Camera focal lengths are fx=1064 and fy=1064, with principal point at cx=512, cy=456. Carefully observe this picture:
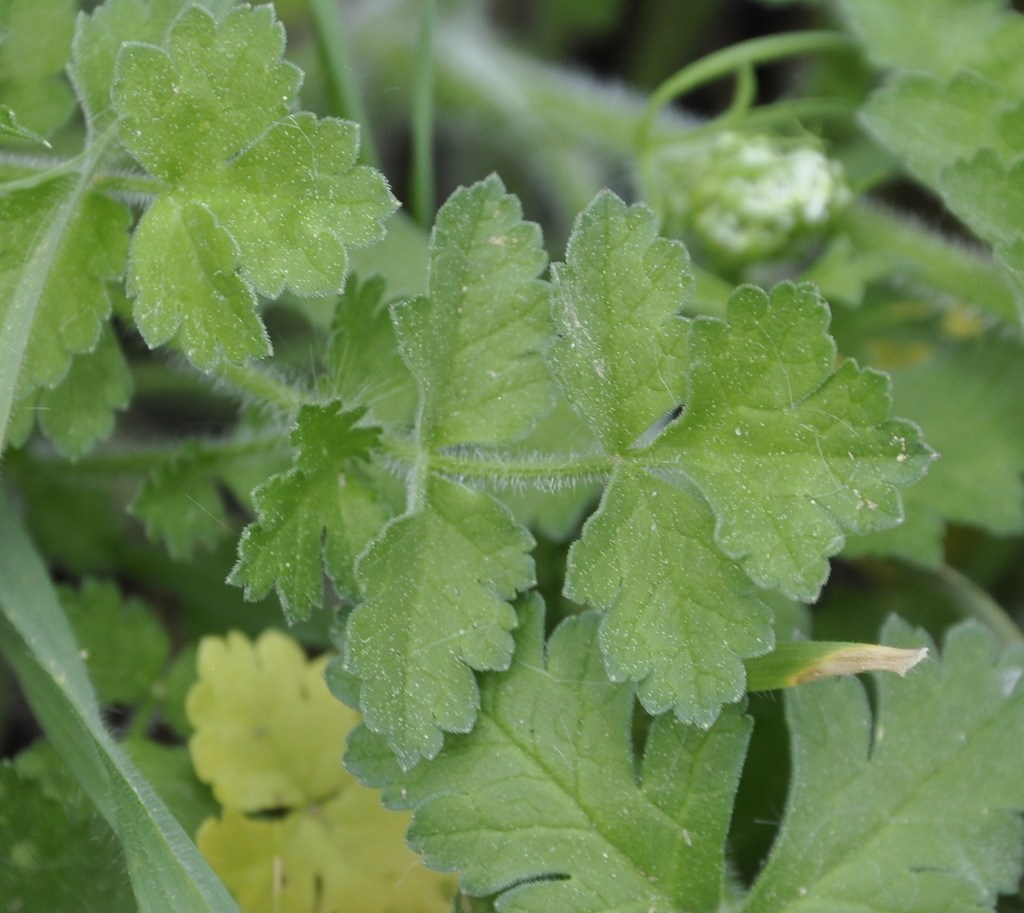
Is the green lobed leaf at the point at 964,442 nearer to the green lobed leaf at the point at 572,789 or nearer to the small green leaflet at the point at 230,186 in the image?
the green lobed leaf at the point at 572,789

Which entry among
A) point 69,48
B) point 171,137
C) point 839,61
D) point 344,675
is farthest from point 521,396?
point 839,61

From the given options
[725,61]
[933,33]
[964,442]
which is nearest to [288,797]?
[964,442]

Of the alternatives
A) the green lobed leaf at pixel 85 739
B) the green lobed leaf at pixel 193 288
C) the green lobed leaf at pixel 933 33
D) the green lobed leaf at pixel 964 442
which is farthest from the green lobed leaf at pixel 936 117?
the green lobed leaf at pixel 85 739

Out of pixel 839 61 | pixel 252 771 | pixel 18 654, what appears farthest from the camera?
pixel 839 61

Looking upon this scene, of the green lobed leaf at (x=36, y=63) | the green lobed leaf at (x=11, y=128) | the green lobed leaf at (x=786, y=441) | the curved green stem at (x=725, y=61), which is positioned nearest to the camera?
the green lobed leaf at (x=786, y=441)

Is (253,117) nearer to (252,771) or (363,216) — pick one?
(363,216)

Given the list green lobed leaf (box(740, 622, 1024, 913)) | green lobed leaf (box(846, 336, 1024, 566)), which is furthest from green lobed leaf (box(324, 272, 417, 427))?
green lobed leaf (box(846, 336, 1024, 566))

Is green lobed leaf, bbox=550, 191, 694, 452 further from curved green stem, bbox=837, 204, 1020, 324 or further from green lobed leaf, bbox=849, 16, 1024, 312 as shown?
curved green stem, bbox=837, 204, 1020, 324

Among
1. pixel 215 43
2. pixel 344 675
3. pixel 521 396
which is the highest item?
pixel 215 43
